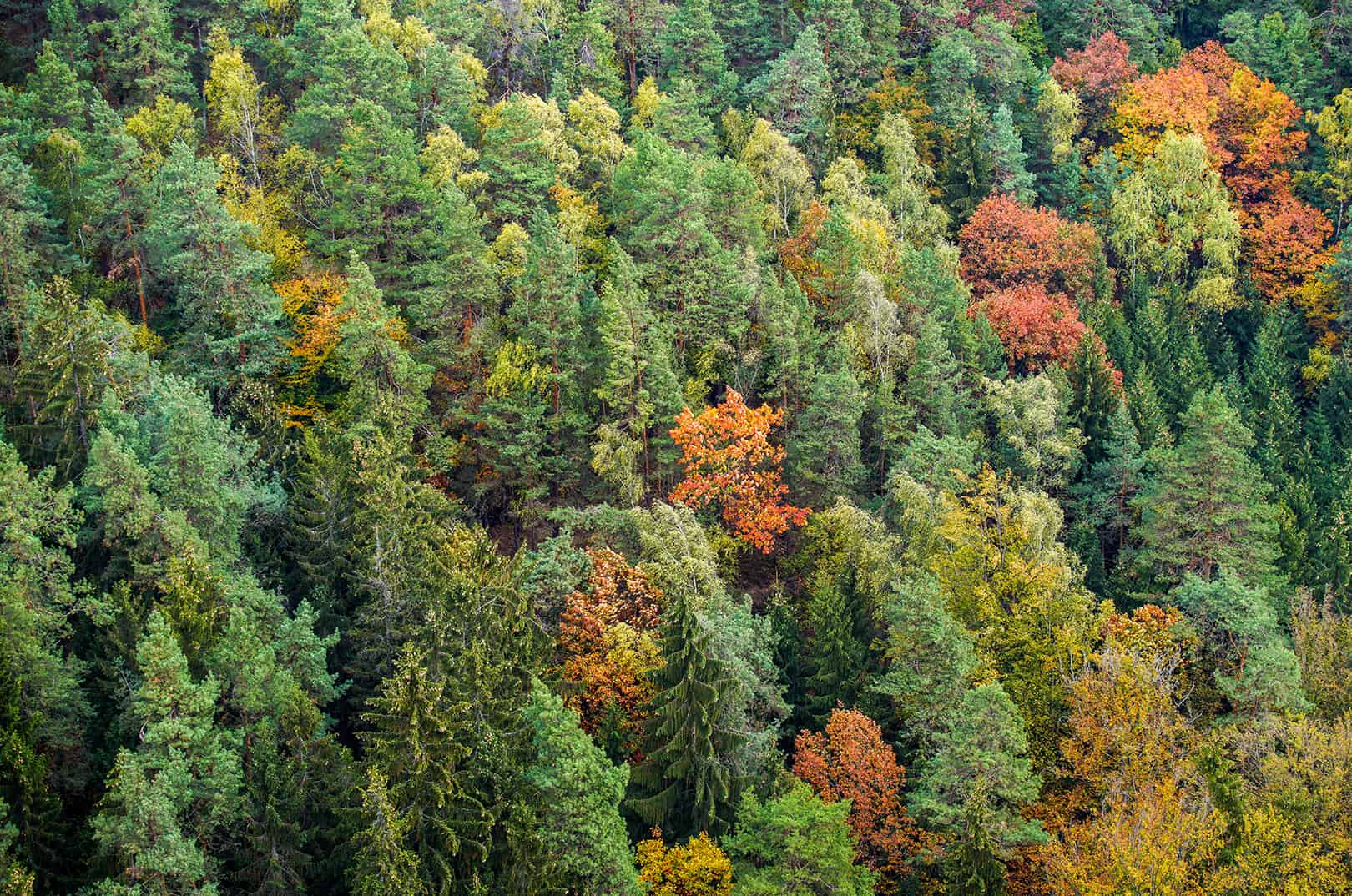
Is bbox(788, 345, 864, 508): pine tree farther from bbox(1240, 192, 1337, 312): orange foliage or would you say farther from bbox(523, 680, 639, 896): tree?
bbox(1240, 192, 1337, 312): orange foliage

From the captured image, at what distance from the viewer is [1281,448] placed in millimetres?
75250

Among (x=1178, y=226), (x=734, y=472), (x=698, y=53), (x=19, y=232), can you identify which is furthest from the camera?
(x=698, y=53)

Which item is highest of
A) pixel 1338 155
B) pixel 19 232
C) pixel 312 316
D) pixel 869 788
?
pixel 19 232

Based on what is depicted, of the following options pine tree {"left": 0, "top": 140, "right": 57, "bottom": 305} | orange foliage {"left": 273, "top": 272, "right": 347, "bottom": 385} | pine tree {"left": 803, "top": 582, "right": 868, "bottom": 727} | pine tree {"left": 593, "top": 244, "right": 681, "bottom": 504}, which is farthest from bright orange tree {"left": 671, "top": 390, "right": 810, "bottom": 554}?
pine tree {"left": 0, "top": 140, "right": 57, "bottom": 305}

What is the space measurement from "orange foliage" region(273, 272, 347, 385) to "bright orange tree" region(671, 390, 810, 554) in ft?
54.7

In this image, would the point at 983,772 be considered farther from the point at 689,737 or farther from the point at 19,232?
the point at 19,232

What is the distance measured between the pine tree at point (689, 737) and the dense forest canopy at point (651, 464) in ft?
0.61

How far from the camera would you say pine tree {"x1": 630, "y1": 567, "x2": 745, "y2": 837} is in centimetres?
4725

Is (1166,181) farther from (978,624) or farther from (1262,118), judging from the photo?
(978,624)

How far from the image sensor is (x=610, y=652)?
167ft

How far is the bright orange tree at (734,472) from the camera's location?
197 feet

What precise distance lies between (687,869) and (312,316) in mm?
31972

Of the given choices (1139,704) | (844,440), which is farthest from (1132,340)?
(1139,704)

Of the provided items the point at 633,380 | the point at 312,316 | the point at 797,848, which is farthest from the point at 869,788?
the point at 312,316
